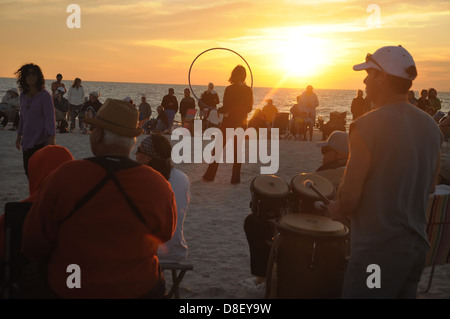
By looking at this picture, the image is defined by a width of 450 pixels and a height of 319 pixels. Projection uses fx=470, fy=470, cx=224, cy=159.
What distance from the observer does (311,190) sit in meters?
3.74

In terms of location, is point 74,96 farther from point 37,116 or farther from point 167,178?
point 167,178

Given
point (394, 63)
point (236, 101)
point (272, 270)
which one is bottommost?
point (272, 270)

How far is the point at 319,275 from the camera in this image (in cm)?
320

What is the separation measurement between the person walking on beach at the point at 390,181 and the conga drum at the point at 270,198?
1.29m

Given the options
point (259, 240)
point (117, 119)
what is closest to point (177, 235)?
point (259, 240)

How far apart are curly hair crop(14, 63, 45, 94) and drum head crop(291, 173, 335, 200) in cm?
371

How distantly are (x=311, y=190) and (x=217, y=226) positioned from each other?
295 centimetres

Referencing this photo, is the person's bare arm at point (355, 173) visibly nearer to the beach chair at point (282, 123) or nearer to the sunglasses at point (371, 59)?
the sunglasses at point (371, 59)

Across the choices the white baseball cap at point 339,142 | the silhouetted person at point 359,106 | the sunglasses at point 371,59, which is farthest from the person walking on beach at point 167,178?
the silhouetted person at point 359,106

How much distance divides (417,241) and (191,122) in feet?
53.9

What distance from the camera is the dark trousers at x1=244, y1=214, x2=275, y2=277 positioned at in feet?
13.1

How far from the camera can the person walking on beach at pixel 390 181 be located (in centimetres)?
243
